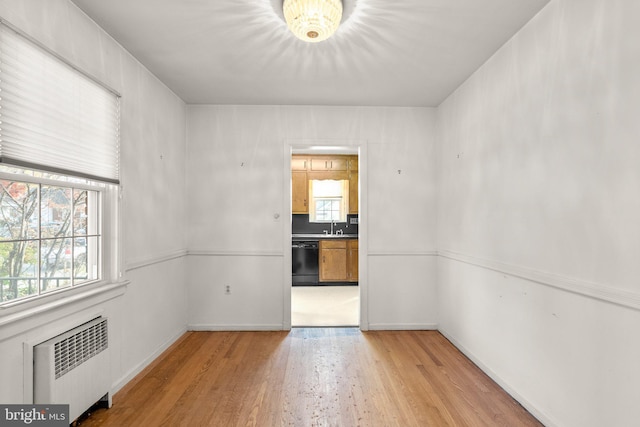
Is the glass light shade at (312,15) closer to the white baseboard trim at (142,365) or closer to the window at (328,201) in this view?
the white baseboard trim at (142,365)

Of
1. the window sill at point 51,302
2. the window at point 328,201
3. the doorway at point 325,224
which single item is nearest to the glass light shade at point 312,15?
the window sill at point 51,302

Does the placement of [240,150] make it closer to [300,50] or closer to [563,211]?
[300,50]

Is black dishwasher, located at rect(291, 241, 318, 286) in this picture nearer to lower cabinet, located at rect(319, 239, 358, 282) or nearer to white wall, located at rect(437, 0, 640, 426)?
lower cabinet, located at rect(319, 239, 358, 282)

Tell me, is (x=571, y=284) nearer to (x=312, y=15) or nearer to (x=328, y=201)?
(x=312, y=15)

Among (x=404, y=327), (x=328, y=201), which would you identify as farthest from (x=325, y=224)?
(x=404, y=327)

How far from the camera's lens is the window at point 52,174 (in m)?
1.76

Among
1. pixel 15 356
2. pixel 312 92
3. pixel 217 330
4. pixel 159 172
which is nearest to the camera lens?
pixel 15 356

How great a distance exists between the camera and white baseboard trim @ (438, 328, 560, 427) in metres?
2.19

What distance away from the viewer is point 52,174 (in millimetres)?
2029

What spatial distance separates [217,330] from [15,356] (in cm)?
246

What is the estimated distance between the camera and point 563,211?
2057 mm

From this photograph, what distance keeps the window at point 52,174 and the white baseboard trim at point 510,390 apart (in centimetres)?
306

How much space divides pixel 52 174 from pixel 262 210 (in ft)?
7.52

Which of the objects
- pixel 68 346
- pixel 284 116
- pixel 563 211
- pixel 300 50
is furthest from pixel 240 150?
pixel 563 211
